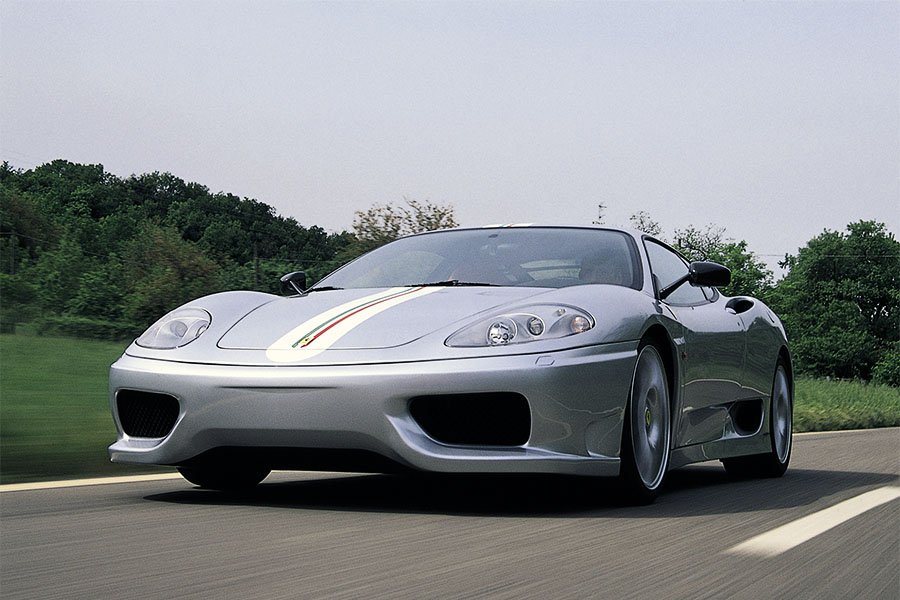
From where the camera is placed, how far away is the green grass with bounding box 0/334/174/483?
6.43 m

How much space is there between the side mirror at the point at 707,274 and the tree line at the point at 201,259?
7.72ft

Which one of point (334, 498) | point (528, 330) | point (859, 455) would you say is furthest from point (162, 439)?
point (859, 455)

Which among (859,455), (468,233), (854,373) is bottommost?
(854,373)

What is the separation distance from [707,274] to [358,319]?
220 centimetres

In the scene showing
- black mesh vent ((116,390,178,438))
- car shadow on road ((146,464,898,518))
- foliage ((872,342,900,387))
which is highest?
black mesh vent ((116,390,178,438))

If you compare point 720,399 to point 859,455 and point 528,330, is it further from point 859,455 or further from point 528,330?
point 859,455

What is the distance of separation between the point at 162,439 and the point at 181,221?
171 ft

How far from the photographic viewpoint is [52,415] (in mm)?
7766

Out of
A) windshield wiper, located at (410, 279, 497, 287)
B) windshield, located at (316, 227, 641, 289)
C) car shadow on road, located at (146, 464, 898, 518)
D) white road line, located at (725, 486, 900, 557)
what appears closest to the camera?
white road line, located at (725, 486, 900, 557)

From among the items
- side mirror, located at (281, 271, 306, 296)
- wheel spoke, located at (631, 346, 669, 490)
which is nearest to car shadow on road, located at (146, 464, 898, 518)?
wheel spoke, located at (631, 346, 669, 490)

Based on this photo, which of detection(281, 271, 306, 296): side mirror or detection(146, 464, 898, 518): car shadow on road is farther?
detection(281, 271, 306, 296): side mirror

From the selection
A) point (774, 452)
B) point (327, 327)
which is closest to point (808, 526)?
point (327, 327)

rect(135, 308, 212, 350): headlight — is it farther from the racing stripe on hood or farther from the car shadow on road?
the car shadow on road

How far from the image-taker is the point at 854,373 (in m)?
80.4
